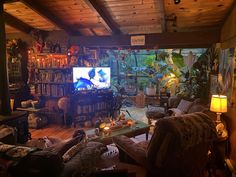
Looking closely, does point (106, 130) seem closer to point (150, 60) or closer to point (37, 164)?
point (37, 164)

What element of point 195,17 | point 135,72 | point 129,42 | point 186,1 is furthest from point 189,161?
point 135,72

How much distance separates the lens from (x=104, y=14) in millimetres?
4359

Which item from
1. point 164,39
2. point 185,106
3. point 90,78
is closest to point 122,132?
point 185,106

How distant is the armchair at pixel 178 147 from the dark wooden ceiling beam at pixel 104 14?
2.62 meters

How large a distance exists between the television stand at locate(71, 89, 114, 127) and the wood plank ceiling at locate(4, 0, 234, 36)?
161 cm

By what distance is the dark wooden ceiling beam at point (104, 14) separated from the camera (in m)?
3.85

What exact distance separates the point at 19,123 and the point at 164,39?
358 cm

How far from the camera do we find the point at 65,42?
5.65 m

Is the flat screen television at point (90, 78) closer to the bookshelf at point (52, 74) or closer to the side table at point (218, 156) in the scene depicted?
the bookshelf at point (52, 74)

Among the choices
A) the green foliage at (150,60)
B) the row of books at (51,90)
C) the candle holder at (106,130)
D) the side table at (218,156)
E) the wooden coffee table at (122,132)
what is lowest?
the side table at (218,156)

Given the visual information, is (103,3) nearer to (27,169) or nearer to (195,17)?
(195,17)

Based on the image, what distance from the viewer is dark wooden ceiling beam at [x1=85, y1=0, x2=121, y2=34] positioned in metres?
3.85

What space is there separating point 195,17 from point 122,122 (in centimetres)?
255

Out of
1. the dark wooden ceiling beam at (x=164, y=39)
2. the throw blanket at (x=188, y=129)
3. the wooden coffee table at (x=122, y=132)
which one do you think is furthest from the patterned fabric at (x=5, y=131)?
the dark wooden ceiling beam at (x=164, y=39)
